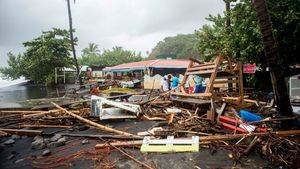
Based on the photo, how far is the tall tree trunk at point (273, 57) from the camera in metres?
7.13

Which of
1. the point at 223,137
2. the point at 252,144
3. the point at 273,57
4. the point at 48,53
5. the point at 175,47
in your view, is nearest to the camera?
the point at 252,144

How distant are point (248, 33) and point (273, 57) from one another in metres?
8.60

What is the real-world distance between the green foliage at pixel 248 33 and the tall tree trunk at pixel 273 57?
17.0ft

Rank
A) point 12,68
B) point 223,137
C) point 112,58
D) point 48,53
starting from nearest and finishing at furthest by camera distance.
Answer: point 223,137, point 48,53, point 12,68, point 112,58

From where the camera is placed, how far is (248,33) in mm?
15438

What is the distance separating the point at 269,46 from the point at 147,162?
411 centimetres

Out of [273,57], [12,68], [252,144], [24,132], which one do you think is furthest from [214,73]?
[12,68]

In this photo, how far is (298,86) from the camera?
14.7 metres

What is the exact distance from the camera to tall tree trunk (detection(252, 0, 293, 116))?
713 cm

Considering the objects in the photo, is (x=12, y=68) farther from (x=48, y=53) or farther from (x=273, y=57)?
(x=273, y=57)

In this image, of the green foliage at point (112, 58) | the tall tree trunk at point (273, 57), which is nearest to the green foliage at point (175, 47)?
the green foliage at point (112, 58)

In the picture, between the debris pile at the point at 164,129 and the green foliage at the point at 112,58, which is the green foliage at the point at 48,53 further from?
the debris pile at the point at 164,129

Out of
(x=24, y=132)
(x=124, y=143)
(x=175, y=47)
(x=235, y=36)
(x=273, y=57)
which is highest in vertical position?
(x=175, y=47)

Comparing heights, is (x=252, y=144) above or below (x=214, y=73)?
below
